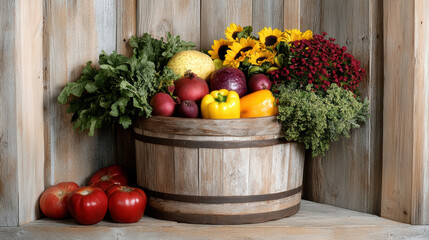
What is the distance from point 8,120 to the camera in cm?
215

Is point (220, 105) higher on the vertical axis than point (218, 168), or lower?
higher

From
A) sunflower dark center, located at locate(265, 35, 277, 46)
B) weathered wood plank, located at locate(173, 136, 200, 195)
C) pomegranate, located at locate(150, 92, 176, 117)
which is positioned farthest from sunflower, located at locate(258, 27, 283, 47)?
weathered wood plank, located at locate(173, 136, 200, 195)

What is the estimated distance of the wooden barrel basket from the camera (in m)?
2.10

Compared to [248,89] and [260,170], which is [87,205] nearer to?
[260,170]

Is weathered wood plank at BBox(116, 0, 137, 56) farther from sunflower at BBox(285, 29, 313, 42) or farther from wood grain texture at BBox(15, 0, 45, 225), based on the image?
sunflower at BBox(285, 29, 313, 42)

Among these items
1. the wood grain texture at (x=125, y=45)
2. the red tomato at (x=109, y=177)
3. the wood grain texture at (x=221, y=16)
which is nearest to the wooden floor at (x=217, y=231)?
the red tomato at (x=109, y=177)

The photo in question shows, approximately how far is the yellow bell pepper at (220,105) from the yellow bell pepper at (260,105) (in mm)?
70

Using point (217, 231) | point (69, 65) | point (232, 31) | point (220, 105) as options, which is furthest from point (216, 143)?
point (69, 65)

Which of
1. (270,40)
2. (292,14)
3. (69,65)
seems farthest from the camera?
(292,14)

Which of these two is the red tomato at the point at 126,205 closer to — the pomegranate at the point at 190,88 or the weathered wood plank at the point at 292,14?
the pomegranate at the point at 190,88

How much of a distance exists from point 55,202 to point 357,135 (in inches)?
58.6

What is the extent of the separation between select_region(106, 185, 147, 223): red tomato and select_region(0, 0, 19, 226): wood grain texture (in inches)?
16.9

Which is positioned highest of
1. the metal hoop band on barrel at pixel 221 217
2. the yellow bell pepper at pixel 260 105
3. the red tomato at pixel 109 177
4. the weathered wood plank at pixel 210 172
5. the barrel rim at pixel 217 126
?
the yellow bell pepper at pixel 260 105

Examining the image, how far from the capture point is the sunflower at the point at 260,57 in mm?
2484
